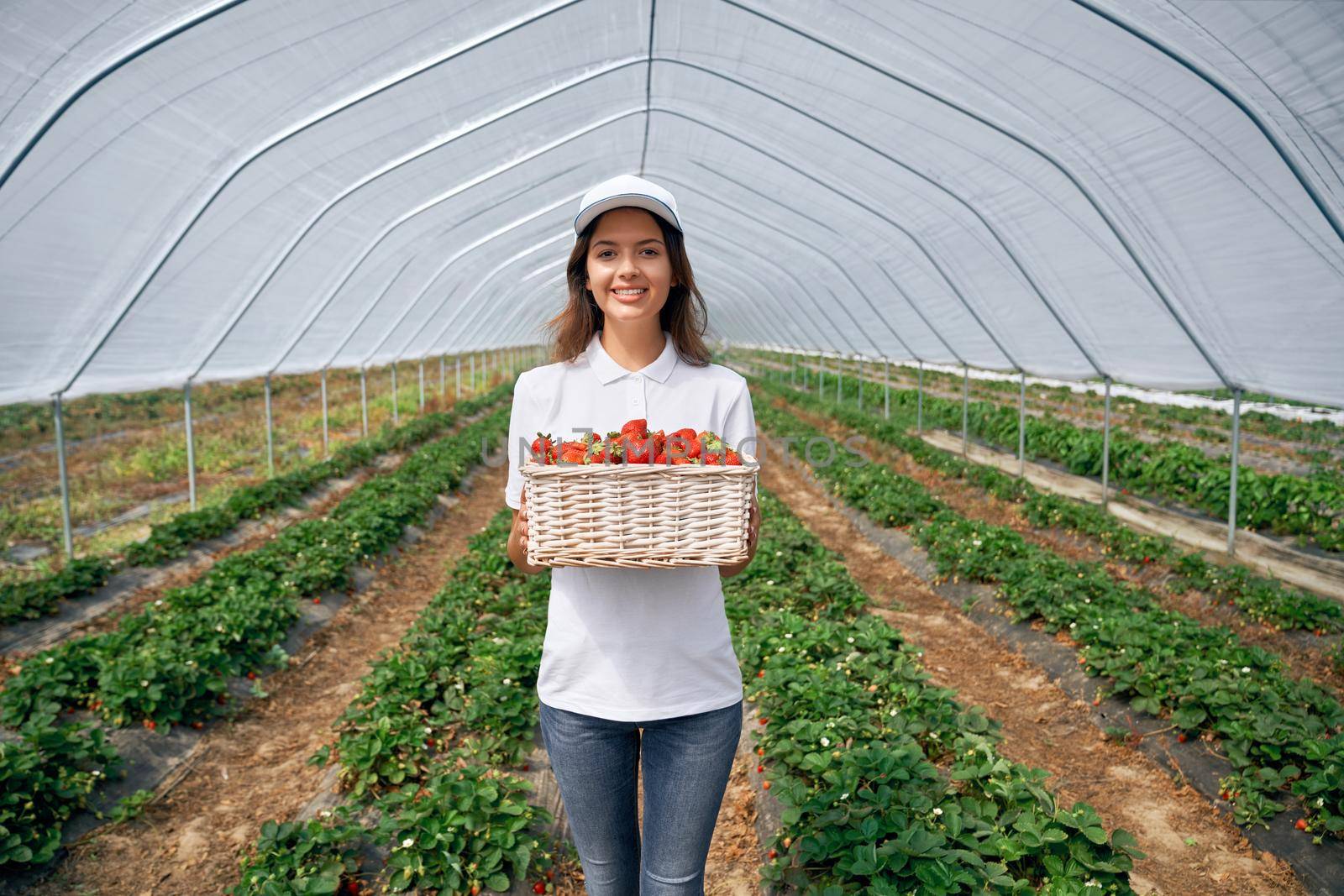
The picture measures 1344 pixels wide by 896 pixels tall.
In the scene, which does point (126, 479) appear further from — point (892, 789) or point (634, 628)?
point (634, 628)

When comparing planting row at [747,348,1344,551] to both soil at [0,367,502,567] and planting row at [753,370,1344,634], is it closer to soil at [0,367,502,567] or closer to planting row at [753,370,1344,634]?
planting row at [753,370,1344,634]

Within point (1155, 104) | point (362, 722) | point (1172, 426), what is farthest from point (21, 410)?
point (1172, 426)

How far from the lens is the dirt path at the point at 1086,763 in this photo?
3.45 metres

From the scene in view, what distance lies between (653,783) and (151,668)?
3913 millimetres

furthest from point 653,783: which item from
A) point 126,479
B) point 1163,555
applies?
point 126,479

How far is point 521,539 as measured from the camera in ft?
6.07

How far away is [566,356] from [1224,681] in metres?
4.11

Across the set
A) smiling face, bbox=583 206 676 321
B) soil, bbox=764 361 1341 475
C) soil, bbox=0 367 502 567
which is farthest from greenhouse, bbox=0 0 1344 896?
soil, bbox=764 361 1341 475

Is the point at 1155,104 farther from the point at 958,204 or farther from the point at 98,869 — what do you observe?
the point at 98,869

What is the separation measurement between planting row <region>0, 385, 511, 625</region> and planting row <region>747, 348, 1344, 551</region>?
10.5 m

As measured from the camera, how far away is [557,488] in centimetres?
174

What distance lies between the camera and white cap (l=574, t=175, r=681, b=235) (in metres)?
1.73

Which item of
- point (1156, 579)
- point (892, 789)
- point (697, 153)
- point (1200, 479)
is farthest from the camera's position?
point (697, 153)

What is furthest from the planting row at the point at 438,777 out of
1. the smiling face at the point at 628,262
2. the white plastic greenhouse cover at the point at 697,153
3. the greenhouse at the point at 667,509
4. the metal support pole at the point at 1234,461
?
the metal support pole at the point at 1234,461
